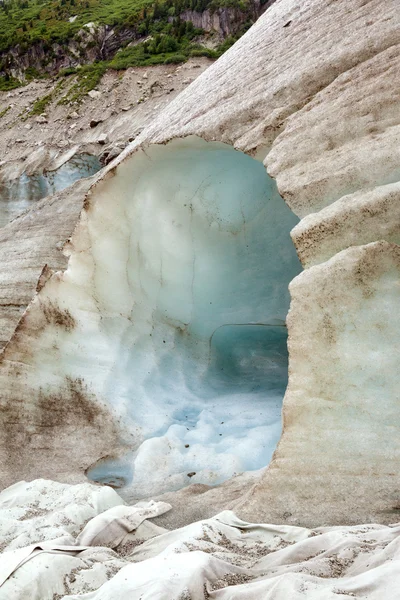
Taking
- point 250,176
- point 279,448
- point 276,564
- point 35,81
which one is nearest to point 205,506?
point 279,448

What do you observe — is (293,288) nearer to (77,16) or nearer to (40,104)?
(40,104)

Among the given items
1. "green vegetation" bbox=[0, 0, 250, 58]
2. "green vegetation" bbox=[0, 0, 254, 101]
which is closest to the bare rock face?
"green vegetation" bbox=[0, 0, 254, 101]

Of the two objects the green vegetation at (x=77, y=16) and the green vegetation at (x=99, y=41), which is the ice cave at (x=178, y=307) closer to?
the green vegetation at (x=99, y=41)

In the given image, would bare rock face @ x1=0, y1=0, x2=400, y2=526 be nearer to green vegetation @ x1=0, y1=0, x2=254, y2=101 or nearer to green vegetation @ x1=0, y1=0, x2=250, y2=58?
green vegetation @ x1=0, y1=0, x2=254, y2=101

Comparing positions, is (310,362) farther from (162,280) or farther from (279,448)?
(162,280)

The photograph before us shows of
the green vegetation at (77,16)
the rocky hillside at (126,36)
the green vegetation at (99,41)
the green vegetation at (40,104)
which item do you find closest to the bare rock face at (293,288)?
the green vegetation at (40,104)
